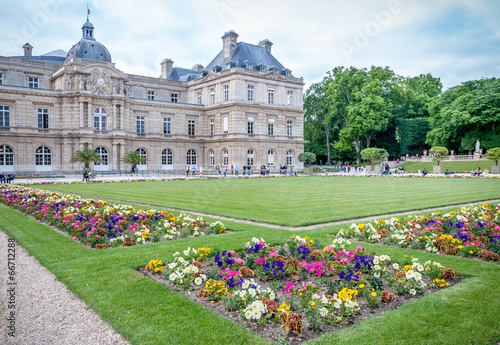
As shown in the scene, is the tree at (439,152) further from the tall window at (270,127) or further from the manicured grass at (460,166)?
the tall window at (270,127)

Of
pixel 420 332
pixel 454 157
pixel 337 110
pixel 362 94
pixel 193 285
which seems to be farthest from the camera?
pixel 337 110

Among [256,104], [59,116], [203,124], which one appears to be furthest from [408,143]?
[59,116]

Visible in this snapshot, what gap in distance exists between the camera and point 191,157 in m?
53.1

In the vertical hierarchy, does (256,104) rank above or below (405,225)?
above

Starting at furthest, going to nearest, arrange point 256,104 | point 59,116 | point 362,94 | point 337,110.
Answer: point 337,110 < point 362,94 < point 256,104 < point 59,116

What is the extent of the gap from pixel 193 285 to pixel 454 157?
2225 inches

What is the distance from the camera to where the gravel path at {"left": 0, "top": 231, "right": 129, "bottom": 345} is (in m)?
4.16

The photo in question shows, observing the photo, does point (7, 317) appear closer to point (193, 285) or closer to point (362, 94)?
point (193, 285)

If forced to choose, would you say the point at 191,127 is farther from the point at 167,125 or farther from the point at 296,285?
the point at 296,285

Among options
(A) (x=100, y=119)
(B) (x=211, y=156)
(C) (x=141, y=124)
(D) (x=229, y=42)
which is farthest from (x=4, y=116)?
(D) (x=229, y=42)

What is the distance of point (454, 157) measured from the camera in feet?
175

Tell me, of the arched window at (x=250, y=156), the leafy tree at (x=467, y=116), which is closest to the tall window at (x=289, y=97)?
the arched window at (x=250, y=156)

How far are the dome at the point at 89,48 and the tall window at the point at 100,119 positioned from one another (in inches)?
298

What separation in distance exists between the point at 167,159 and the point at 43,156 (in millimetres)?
14945
